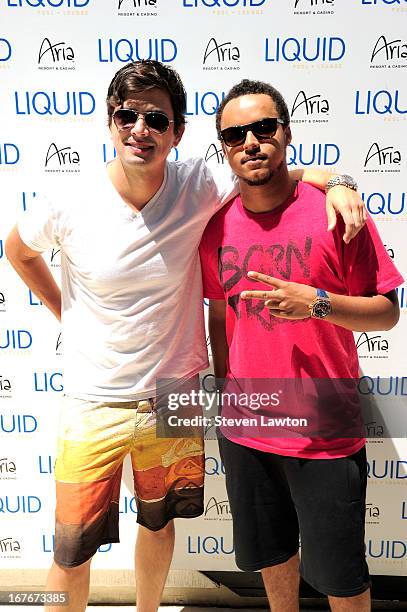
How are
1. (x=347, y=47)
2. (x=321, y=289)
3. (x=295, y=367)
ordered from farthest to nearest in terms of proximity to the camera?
(x=347, y=47)
(x=295, y=367)
(x=321, y=289)

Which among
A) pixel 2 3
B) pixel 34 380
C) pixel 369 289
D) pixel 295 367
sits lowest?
pixel 34 380

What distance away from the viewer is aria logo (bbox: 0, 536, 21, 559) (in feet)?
9.66

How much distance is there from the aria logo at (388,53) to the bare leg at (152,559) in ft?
6.80

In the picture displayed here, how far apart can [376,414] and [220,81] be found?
1671mm

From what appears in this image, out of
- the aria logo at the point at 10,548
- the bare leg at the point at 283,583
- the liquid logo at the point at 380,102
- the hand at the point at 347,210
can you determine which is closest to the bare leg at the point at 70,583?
the bare leg at the point at 283,583

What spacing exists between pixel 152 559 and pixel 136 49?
2.09m

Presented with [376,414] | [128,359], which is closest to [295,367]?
[128,359]

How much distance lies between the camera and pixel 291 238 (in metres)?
1.84

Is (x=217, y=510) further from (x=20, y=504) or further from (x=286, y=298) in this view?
(x=286, y=298)

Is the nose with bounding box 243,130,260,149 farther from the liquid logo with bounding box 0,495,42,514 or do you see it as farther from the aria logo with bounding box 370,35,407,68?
the liquid logo with bounding box 0,495,42,514

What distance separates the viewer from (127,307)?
201cm

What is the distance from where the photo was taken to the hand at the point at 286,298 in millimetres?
1641

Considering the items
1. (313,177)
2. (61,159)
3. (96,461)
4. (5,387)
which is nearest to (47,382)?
(5,387)

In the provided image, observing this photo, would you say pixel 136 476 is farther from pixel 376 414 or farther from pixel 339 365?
pixel 376 414
